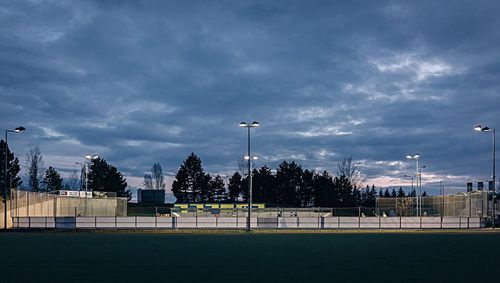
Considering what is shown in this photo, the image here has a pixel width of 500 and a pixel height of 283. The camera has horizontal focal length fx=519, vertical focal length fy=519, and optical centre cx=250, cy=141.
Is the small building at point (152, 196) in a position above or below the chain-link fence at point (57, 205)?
below

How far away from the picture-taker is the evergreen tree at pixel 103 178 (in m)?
145

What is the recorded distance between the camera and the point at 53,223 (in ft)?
169

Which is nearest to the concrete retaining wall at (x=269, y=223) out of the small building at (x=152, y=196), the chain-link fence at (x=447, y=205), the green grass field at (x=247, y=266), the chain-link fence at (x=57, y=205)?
the chain-link fence at (x=57, y=205)

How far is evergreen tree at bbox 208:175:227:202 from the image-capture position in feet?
536

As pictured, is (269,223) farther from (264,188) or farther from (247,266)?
(264,188)

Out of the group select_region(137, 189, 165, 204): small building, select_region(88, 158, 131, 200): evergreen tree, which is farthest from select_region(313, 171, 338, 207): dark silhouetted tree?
select_region(88, 158, 131, 200): evergreen tree

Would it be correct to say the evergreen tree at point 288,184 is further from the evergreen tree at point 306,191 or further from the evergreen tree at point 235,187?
the evergreen tree at point 235,187

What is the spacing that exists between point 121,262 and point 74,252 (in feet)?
18.6

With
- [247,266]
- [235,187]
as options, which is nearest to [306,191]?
[235,187]

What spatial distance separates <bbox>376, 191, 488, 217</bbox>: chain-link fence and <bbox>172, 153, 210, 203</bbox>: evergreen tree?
83421 mm

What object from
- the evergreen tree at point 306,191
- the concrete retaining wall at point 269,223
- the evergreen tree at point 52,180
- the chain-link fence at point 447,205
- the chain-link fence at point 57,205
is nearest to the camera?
the concrete retaining wall at point 269,223

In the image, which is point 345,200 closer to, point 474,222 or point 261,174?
point 261,174

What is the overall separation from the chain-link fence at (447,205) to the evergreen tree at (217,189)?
3494 inches

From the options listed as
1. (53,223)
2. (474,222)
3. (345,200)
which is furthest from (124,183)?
(474,222)
